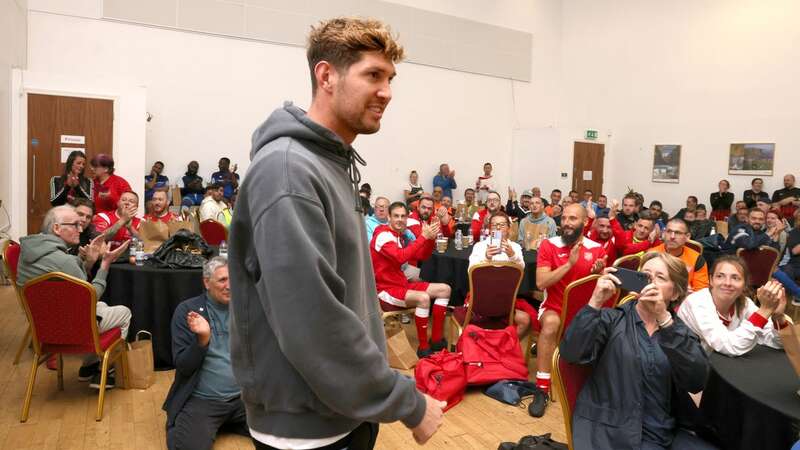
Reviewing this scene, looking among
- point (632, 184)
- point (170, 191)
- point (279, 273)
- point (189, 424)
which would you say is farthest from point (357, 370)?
point (632, 184)

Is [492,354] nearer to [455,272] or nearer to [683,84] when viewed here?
[455,272]

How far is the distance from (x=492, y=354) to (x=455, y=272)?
52.9 inches

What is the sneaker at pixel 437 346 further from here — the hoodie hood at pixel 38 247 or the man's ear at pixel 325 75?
the man's ear at pixel 325 75

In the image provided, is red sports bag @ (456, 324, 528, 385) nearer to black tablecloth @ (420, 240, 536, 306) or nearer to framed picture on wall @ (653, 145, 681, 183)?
black tablecloth @ (420, 240, 536, 306)

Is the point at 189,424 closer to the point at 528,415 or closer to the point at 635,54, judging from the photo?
the point at 528,415

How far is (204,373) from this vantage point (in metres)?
3.25

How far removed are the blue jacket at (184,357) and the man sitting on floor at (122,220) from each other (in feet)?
6.28

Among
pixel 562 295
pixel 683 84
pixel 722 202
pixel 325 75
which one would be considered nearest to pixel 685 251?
pixel 562 295

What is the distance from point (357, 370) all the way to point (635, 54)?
53.1 ft

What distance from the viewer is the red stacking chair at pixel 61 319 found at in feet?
11.0

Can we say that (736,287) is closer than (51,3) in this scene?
Yes

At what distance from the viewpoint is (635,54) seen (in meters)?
15.2

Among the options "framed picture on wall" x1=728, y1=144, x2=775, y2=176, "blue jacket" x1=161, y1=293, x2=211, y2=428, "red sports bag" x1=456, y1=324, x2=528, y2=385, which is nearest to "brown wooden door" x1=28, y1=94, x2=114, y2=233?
"blue jacket" x1=161, y1=293, x2=211, y2=428

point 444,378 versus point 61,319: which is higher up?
point 61,319
